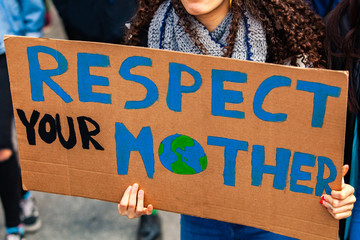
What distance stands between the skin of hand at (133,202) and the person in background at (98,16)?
4.75 ft

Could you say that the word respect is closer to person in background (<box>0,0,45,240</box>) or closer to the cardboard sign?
the cardboard sign

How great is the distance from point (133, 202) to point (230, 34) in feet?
1.87

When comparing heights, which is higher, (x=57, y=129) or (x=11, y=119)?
(x=57, y=129)

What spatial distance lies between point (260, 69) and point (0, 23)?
1468 mm

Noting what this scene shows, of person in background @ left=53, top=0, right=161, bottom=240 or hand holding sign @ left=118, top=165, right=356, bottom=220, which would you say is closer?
hand holding sign @ left=118, top=165, right=356, bottom=220

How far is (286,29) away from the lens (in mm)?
1580

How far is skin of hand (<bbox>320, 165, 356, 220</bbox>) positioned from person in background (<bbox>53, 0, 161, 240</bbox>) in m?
1.72

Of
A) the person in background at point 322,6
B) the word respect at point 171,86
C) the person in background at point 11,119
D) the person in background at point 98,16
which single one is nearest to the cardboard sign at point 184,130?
the word respect at point 171,86

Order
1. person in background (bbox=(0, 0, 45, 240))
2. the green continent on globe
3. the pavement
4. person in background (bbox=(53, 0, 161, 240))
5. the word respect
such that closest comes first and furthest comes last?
the word respect < the green continent on globe < person in background (bbox=(0, 0, 45, 240)) < the pavement < person in background (bbox=(53, 0, 161, 240))

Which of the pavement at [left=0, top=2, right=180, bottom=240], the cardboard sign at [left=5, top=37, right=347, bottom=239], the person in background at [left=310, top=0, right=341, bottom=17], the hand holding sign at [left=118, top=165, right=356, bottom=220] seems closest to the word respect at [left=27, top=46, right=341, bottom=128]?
the cardboard sign at [left=5, top=37, right=347, bottom=239]

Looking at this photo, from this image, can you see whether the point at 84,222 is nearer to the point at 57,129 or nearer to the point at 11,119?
the point at 11,119

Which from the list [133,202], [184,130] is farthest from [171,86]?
[133,202]

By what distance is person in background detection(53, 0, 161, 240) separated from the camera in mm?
2957

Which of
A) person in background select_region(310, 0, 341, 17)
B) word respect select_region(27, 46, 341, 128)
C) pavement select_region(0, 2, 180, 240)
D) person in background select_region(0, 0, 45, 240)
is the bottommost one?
pavement select_region(0, 2, 180, 240)
